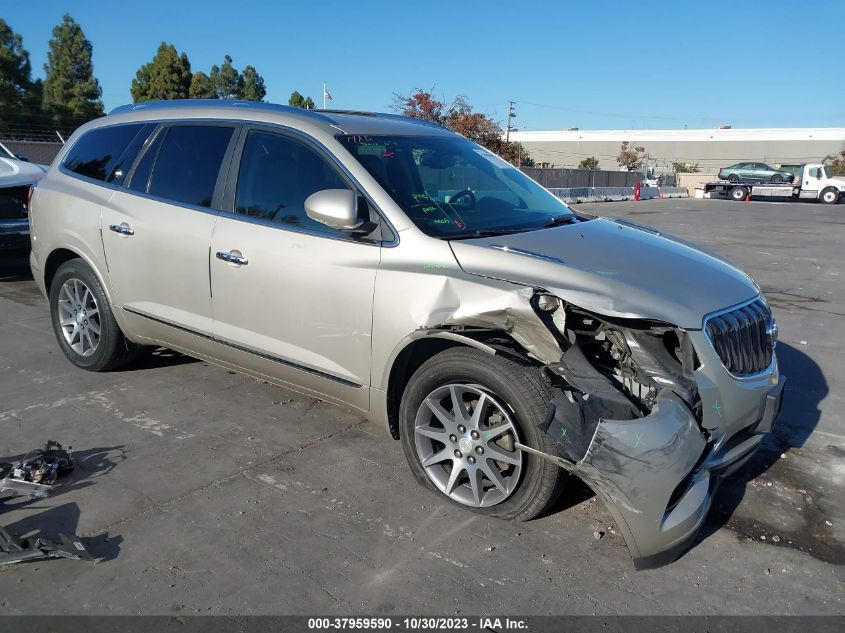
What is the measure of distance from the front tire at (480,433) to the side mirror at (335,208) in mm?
846

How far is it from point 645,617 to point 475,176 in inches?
111

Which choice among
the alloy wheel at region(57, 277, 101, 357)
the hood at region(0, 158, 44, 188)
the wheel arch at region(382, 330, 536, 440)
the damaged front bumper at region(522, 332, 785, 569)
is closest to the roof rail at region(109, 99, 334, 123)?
the alloy wheel at region(57, 277, 101, 357)

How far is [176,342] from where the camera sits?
4637 millimetres

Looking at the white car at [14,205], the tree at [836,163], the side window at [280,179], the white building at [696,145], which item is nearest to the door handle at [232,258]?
the side window at [280,179]

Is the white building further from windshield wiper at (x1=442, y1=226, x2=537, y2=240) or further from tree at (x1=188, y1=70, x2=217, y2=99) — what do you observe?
windshield wiper at (x1=442, y1=226, x2=537, y2=240)

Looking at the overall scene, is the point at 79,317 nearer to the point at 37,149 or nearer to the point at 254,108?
the point at 254,108

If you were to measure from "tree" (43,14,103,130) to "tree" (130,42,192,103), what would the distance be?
8.70 feet

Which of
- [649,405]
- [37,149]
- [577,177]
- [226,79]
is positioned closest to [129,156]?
[649,405]

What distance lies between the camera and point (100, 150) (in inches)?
203

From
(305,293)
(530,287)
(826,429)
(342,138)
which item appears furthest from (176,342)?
(826,429)

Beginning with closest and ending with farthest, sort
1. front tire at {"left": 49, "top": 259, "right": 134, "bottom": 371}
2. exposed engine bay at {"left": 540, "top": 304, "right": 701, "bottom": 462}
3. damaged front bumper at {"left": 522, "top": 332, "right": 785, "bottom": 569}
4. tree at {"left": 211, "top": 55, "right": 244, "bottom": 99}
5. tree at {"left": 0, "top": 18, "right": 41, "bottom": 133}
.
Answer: damaged front bumper at {"left": 522, "top": 332, "right": 785, "bottom": 569} < exposed engine bay at {"left": 540, "top": 304, "right": 701, "bottom": 462} < front tire at {"left": 49, "top": 259, "right": 134, "bottom": 371} < tree at {"left": 0, "top": 18, "right": 41, "bottom": 133} < tree at {"left": 211, "top": 55, "right": 244, "bottom": 99}

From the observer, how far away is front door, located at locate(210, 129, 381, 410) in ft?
11.9

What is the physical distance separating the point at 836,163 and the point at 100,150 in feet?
252

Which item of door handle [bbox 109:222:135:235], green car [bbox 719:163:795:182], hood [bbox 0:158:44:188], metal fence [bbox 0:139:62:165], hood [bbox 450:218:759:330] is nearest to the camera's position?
hood [bbox 450:218:759:330]
